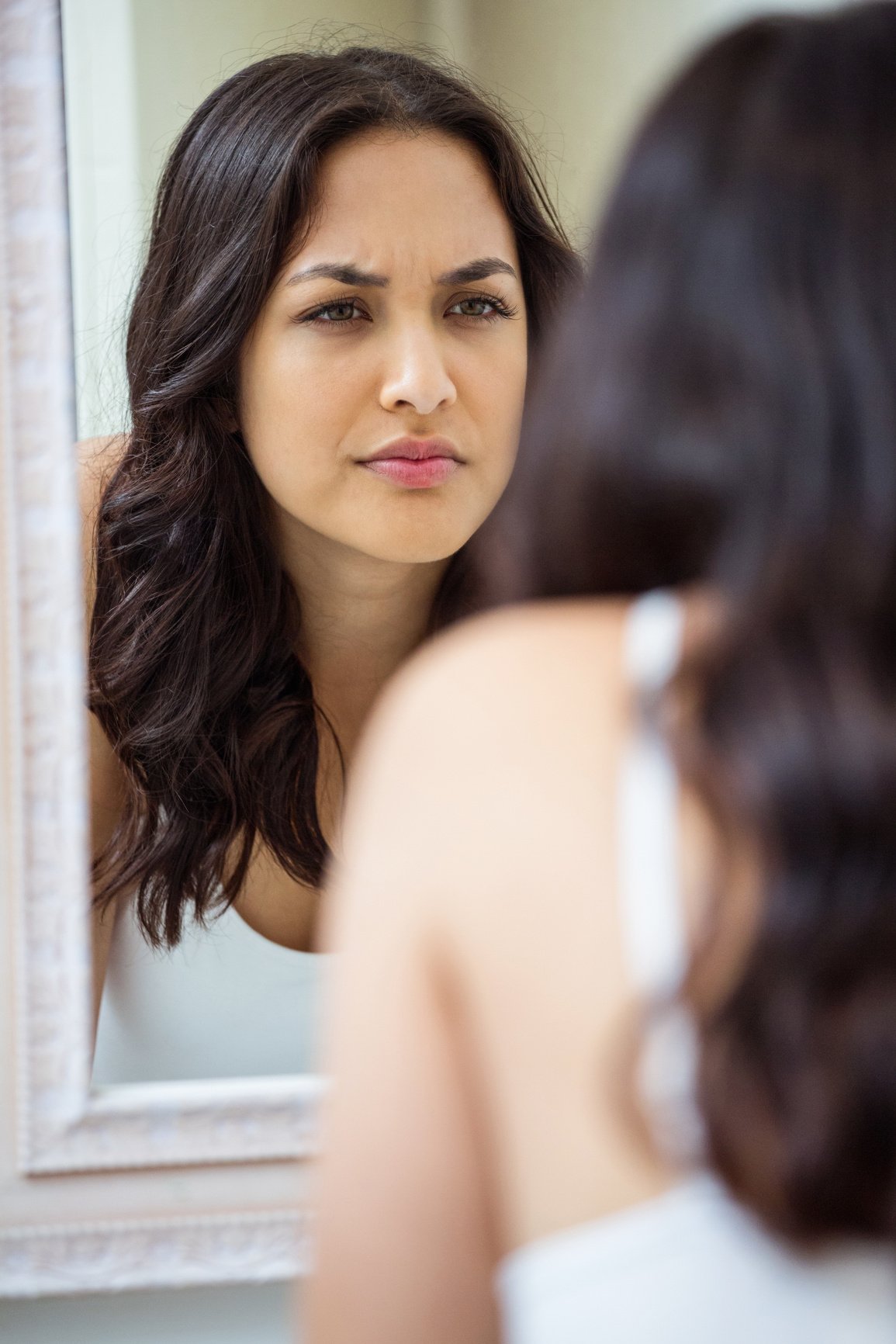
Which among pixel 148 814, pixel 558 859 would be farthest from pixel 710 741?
pixel 148 814

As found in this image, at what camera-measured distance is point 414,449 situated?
0.66m

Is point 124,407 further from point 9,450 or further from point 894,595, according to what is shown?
point 894,595

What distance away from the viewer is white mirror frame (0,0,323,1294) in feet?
2.02

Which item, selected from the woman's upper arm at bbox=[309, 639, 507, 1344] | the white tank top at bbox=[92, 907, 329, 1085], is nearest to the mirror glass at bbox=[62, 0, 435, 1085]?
the white tank top at bbox=[92, 907, 329, 1085]

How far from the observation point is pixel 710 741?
31cm

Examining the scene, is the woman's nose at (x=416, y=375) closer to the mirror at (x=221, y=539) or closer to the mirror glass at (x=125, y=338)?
the mirror at (x=221, y=539)

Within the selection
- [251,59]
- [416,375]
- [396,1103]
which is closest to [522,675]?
[396,1103]

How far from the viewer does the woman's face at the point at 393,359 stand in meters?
0.64

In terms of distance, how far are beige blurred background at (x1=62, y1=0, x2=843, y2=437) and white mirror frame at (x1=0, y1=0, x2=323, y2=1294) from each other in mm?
15

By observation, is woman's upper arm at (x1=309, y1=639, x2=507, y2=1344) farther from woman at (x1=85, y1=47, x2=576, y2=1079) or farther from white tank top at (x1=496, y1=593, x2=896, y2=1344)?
woman at (x1=85, y1=47, x2=576, y2=1079)

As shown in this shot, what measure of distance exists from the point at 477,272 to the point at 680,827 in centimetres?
43

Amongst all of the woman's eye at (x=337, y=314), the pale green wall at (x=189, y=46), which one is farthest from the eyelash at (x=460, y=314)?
the pale green wall at (x=189, y=46)

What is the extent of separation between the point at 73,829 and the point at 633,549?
40cm

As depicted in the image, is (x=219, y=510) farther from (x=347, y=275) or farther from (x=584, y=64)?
(x=584, y=64)
